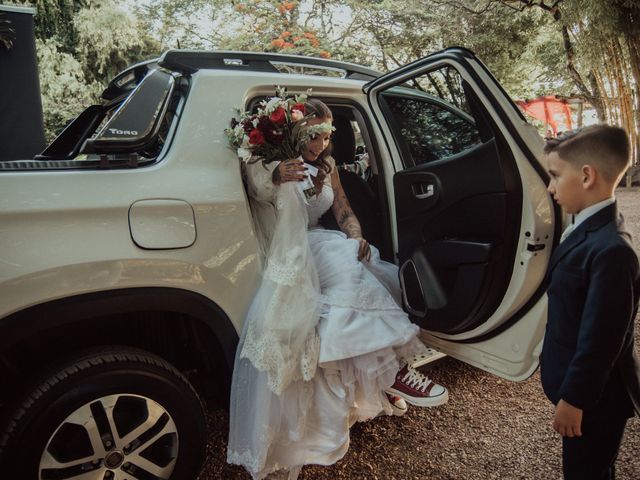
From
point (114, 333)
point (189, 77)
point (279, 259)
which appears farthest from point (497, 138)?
point (114, 333)

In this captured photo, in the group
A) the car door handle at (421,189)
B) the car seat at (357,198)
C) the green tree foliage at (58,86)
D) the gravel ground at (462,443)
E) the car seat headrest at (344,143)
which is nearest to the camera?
the gravel ground at (462,443)

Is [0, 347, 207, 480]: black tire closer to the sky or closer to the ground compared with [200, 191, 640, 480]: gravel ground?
closer to the sky

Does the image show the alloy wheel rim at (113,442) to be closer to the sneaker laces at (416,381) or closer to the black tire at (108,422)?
the black tire at (108,422)

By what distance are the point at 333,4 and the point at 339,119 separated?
40.3ft

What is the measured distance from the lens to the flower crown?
195 cm

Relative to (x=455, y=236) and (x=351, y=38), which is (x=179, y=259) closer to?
(x=455, y=236)

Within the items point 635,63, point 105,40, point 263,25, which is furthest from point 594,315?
point 105,40

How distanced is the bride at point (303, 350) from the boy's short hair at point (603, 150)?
3.42 ft

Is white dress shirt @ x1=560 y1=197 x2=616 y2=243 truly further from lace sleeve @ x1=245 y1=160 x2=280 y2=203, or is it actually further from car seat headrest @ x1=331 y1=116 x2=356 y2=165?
car seat headrest @ x1=331 y1=116 x2=356 y2=165

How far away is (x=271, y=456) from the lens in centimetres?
198

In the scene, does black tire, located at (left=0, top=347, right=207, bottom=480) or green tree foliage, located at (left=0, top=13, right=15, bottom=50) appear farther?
green tree foliage, located at (left=0, top=13, right=15, bottom=50)

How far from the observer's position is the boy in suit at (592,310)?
4.34 feet

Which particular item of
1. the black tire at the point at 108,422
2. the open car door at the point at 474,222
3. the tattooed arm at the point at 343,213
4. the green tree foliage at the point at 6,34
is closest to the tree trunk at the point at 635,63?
the open car door at the point at 474,222

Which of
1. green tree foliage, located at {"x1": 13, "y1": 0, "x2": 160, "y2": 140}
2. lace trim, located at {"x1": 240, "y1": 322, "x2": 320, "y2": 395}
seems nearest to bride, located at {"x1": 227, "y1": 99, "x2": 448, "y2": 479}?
lace trim, located at {"x1": 240, "y1": 322, "x2": 320, "y2": 395}
